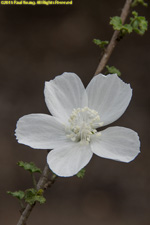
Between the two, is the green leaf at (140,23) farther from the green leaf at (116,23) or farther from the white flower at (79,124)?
the white flower at (79,124)

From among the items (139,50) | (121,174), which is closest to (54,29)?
(139,50)

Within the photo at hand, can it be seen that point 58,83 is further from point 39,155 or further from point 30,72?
point 30,72

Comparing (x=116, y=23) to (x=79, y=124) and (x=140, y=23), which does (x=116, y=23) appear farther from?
(x=79, y=124)

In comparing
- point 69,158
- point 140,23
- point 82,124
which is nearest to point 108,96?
point 82,124

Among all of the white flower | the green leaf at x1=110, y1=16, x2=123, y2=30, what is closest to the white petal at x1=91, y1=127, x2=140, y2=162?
the white flower

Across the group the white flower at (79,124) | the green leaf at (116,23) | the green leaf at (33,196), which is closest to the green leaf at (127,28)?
the green leaf at (116,23)
